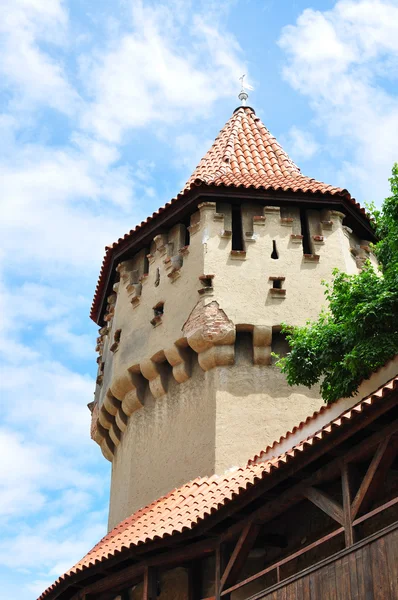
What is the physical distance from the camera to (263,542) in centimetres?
1170

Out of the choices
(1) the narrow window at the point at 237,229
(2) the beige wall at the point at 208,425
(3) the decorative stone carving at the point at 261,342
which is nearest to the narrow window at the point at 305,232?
(1) the narrow window at the point at 237,229

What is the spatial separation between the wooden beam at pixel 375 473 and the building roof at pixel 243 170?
8859 millimetres

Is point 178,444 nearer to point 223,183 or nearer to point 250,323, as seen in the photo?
point 250,323

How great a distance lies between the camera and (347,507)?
945cm

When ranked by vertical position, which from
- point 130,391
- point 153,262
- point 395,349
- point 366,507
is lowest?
point 366,507

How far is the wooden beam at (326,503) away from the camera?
9.56m

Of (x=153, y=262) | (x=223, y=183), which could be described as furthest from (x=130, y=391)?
(x=223, y=183)

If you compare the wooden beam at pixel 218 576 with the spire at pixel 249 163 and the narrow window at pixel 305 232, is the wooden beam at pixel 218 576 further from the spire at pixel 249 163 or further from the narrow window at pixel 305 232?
the spire at pixel 249 163

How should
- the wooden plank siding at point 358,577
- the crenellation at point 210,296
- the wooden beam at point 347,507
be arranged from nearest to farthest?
the wooden plank siding at point 358,577, the wooden beam at point 347,507, the crenellation at point 210,296

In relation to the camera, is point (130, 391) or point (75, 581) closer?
point (75, 581)

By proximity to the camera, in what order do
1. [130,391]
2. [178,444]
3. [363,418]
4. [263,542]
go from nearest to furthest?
1. [363,418]
2. [263,542]
3. [178,444]
4. [130,391]

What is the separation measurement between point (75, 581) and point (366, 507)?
5.21 m

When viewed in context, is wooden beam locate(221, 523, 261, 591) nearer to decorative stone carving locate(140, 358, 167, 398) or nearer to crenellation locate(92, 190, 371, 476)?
crenellation locate(92, 190, 371, 476)

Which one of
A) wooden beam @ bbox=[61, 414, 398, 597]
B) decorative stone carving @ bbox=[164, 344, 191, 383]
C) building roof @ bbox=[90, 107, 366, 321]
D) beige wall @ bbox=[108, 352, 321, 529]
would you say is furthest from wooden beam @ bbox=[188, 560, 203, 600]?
building roof @ bbox=[90, 107, 366, 321]
